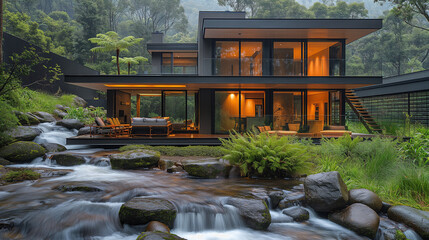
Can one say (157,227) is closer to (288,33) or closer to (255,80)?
(255,80)

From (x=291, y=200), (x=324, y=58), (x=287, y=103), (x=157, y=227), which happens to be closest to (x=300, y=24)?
(x=324, y=58)

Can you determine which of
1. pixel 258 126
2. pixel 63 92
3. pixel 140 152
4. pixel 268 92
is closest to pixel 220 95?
pixel 268 92

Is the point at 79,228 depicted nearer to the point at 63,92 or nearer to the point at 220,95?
the point at 220,95

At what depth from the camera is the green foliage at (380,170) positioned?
5.73 m

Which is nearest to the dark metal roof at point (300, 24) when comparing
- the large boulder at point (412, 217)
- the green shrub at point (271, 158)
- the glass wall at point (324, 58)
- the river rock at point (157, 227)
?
the glass wall at point (324, 58)

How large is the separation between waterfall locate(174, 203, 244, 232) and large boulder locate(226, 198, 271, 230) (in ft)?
0.37

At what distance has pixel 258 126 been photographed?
531 inches

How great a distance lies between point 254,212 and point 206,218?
0.90m

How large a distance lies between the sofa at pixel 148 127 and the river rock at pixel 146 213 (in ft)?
27.0

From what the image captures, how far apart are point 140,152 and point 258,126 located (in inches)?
242

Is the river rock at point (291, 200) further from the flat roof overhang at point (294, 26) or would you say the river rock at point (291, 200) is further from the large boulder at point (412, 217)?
the flat roof overhang at point (294, 26)

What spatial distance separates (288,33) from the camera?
15203 millimetres

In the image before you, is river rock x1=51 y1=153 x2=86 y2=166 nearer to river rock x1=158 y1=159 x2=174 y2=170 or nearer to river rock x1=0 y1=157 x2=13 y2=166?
river rock x1=0 y1=157 x2=13 y2=166

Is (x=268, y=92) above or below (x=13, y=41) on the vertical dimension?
below
